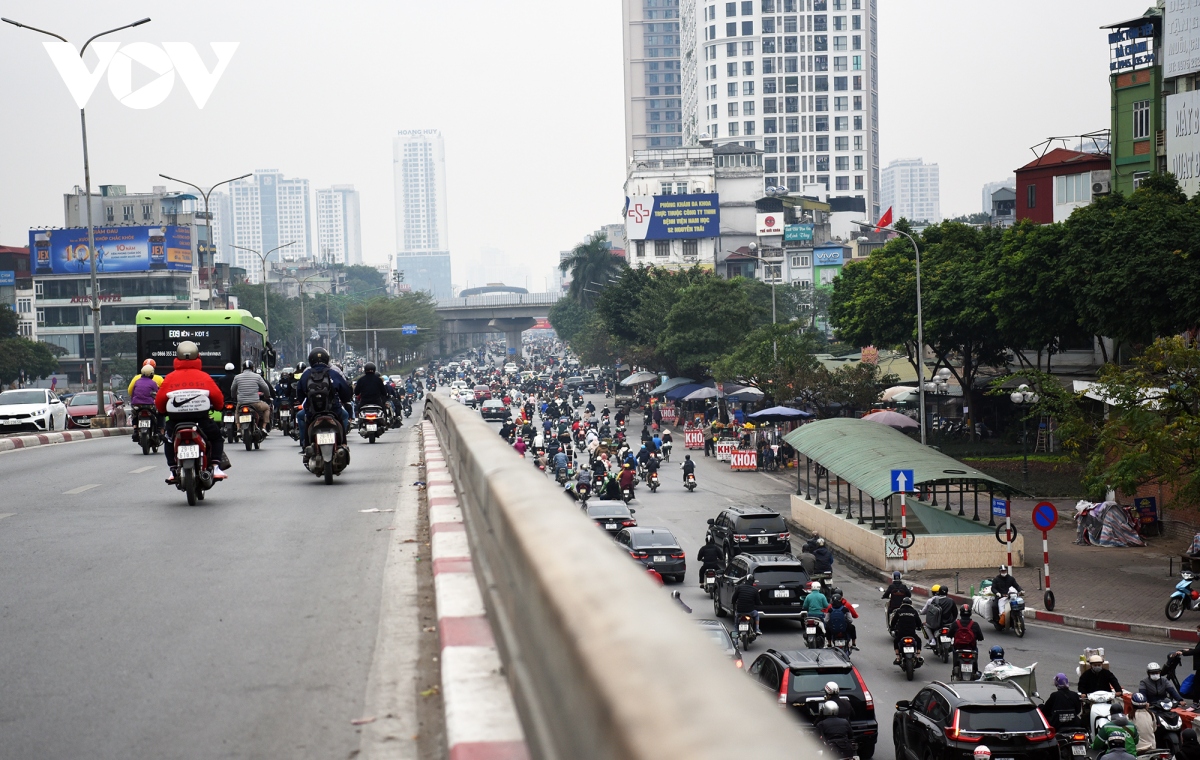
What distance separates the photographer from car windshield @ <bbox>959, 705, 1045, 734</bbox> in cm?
1366

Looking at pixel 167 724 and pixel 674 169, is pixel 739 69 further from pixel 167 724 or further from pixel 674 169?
pixel 167 724

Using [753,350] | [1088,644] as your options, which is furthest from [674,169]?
[1088,644]

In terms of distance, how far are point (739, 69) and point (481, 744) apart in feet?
508

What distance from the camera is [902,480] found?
26.2 metres

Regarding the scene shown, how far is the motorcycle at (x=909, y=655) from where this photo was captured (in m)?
18.9

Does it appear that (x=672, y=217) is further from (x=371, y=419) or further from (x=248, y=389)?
(x=371, y=419)

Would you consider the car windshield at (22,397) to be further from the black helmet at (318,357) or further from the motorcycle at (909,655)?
the motorcycle at (909,655)

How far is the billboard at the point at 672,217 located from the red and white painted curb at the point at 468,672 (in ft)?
342

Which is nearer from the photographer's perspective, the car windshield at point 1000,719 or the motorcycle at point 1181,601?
the car windshield at point 1000,719

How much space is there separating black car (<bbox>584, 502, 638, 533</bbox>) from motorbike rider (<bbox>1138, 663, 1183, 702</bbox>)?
14.0 meters

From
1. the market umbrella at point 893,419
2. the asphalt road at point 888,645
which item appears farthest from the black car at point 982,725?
the market umbrella at point 893,419

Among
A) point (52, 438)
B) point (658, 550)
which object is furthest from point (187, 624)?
point (52, 438)

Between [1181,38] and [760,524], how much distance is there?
90.7ft

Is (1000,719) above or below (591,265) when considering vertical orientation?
below
